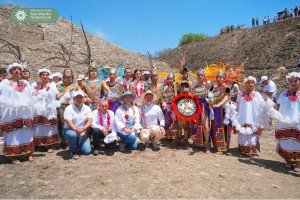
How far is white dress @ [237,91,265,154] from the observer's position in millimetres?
6531

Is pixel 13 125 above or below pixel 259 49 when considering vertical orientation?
below

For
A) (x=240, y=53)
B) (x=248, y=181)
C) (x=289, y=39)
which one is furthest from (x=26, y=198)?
(x=240, y=53)

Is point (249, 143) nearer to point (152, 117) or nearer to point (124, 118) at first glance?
point (152, 117)

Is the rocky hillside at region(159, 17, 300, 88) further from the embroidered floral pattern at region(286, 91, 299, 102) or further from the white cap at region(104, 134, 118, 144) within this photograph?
the white cap at region(104, 134, 118, 144)

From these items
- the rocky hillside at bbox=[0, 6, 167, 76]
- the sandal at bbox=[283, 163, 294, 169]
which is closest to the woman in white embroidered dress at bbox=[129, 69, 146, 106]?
the sandal at bbox=[283, 163, 294, 169]

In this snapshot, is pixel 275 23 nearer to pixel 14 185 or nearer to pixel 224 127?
pixel 224 127

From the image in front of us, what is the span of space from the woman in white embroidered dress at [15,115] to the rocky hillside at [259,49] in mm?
18478

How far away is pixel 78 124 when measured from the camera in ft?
20.4

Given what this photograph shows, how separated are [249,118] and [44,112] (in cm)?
400

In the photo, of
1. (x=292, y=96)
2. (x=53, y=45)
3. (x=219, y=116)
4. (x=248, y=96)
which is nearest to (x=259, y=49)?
(x=53, y=45)

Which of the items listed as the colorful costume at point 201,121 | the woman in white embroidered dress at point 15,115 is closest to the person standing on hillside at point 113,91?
the colorful costume at point 201,121

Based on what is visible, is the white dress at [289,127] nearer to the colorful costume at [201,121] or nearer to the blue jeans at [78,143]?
the colorful costume at [201,121]

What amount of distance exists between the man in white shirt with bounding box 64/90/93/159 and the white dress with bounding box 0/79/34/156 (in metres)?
0.69

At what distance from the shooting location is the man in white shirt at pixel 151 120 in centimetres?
663
